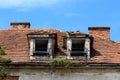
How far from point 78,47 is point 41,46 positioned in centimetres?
182

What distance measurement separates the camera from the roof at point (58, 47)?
2342 centimetres

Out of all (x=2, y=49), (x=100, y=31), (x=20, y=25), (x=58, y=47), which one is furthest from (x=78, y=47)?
(x=20, y=25)

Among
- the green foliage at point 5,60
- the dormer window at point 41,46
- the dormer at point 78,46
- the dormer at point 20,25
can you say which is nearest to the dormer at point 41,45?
the dormer window at point 41,46

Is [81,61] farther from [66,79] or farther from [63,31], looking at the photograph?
[63,31]

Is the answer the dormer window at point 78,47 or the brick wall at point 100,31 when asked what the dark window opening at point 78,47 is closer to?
the dormer window at point 78,47

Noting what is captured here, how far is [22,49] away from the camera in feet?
79.8

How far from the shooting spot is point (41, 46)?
24234 millimetres

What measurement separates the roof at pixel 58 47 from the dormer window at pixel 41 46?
11.6 inches

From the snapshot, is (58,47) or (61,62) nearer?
(61,62)

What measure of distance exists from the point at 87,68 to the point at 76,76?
0.64m

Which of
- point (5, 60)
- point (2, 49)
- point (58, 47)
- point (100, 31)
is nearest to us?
point (5, 60)

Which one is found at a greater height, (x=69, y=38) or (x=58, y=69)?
(x=69, y=38)

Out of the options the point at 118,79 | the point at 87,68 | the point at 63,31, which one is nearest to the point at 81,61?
the point at 87,68

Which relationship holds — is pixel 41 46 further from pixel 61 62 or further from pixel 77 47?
pixel 61 62
